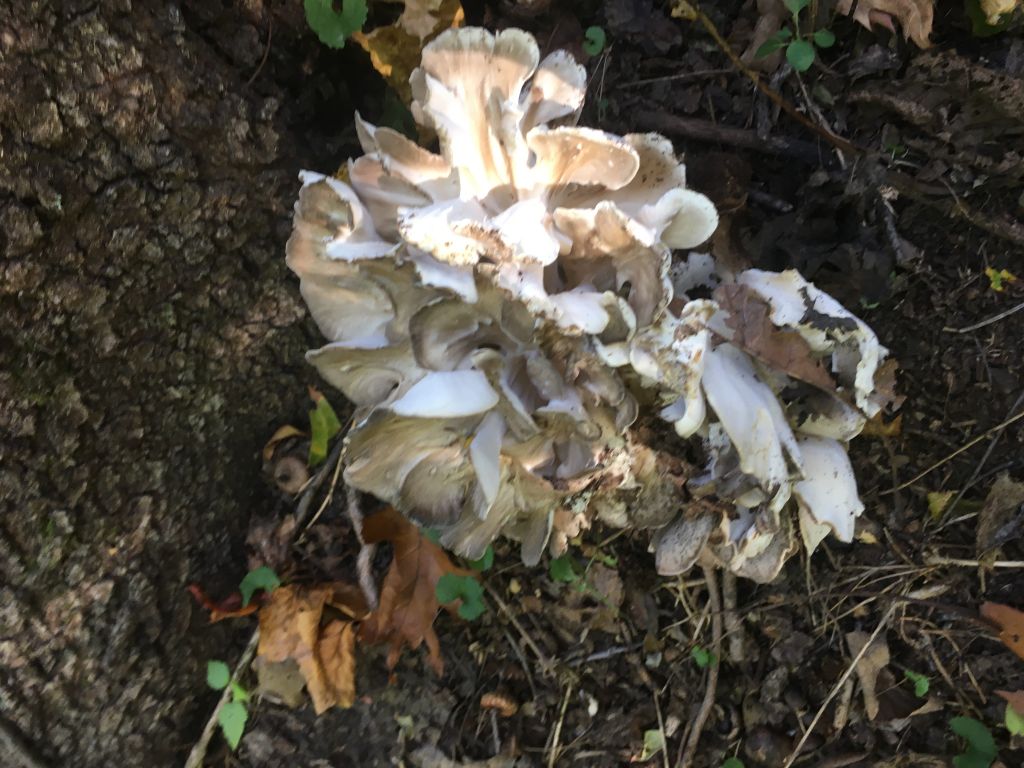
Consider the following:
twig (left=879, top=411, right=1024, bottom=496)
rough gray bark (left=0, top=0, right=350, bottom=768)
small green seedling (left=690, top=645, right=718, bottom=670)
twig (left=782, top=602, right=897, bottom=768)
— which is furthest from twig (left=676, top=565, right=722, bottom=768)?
rough gray bark (left=0, top=0, right=350, bottom=768)

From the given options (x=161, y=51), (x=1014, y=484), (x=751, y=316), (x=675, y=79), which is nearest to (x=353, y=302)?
(x=161, y=51)

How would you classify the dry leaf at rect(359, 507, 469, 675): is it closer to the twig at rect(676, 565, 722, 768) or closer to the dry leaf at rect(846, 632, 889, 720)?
the twig at rect(676, 565, 722, 768)

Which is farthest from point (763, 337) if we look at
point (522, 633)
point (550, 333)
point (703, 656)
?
point (522, 633)

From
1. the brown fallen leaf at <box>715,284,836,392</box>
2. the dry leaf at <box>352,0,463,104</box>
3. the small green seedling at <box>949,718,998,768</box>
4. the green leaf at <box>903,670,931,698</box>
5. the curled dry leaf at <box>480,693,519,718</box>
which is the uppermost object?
the dry leaf at <box>352,0,463,104</box>

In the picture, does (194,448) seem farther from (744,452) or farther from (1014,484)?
(1014,484)

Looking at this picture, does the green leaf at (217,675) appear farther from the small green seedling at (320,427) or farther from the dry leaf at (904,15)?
the dry leaf at (904,15)

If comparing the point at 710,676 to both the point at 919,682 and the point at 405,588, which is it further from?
the point at 405,588
